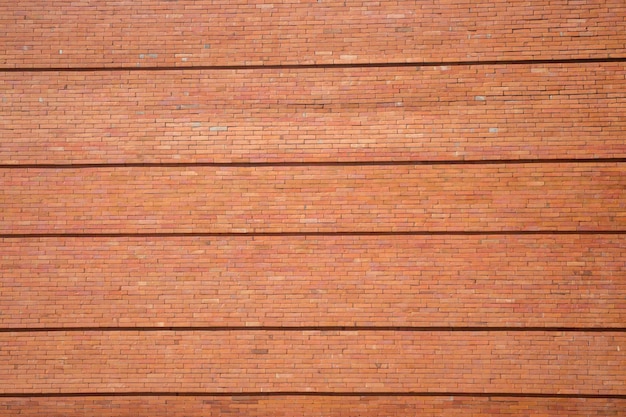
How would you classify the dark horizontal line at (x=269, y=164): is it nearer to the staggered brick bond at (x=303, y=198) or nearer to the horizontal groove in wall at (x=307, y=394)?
the staggered brick bond at (x=303, y=198)

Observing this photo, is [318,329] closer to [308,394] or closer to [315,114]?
[308,394]

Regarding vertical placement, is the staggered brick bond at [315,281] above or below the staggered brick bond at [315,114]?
below

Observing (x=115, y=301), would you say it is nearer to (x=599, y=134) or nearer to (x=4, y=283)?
(x=4, y=283)

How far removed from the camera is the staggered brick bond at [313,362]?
411cm

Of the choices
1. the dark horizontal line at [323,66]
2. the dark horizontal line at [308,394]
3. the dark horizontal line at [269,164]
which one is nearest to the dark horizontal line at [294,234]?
the dark horizontal line at [269,164]

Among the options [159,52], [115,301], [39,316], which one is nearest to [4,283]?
[39,316]

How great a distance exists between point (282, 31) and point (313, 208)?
1.50 metres

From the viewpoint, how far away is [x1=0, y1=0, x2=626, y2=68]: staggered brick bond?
4250mm

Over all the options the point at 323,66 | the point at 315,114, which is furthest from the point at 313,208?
the point at 323,66

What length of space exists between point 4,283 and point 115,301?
925 millimetres

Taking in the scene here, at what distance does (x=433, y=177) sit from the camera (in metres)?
4.22

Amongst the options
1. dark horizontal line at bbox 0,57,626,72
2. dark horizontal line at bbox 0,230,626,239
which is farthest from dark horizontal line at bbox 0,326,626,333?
dark horizontal line at bbox 0,57,626,72

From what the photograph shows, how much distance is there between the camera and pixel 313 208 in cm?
424

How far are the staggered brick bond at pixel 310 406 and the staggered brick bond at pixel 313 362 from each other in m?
0.08
